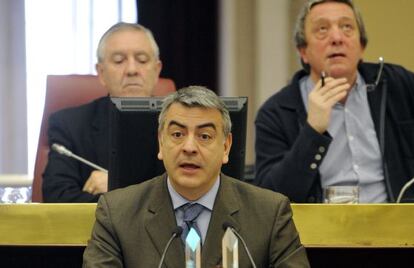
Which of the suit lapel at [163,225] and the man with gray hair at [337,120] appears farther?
the man with gray hair at [337,120]

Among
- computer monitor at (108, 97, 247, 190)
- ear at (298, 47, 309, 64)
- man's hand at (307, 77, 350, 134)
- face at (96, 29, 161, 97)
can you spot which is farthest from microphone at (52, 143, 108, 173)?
ear at (298, 47, 309, 64)

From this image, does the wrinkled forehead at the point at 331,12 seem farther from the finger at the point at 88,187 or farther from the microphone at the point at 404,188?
the finger at the point at 88,187

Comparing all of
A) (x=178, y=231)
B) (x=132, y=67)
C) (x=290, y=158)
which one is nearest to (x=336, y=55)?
(x=290, y=158)

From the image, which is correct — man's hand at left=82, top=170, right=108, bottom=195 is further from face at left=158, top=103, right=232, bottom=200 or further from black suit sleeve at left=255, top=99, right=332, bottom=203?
face at left=158, top=103, right=232, bottom=200

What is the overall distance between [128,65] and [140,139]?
102cm

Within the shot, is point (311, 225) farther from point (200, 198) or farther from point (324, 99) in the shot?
point (324, 99)

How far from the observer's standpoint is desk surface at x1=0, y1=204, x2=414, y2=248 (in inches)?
108

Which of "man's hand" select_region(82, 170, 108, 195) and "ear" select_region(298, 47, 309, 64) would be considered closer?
"man's hand" select_region(82, 170, 108, 195)

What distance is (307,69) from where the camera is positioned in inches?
145

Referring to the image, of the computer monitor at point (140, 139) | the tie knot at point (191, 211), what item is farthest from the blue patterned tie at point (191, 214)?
the computer monitor at point (140, 139)

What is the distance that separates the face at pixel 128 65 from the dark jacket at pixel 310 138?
500 mm

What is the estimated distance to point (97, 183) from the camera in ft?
11.1

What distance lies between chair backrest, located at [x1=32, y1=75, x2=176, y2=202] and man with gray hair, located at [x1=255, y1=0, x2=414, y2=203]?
2.34ft

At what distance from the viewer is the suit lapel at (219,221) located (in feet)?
7.89
